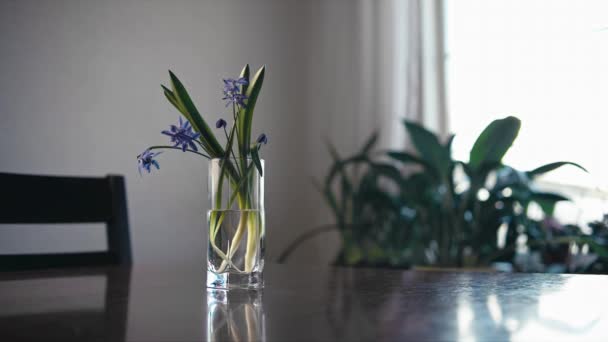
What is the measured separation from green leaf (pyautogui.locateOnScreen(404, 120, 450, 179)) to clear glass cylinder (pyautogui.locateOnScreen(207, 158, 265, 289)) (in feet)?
4.30

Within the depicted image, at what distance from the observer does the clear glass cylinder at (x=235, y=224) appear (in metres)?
0.63

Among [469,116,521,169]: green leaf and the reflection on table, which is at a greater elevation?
[469,116,521,169]: green leaf

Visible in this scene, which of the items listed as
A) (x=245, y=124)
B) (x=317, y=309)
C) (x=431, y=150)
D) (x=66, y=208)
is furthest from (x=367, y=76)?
(x=317, y=309)

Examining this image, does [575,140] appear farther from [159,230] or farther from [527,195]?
[159,230]

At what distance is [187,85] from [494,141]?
1553mm

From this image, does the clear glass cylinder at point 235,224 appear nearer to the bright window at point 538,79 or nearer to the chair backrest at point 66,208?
the chair backrest at point 66,208

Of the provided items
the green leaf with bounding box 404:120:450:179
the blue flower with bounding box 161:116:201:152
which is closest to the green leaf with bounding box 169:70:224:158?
the blue flower with bounding box 161:116:201:152

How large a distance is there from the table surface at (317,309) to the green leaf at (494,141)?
2.93ft

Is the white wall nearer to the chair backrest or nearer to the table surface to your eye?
the chair backrest

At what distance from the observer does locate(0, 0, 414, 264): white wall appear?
2254 mm

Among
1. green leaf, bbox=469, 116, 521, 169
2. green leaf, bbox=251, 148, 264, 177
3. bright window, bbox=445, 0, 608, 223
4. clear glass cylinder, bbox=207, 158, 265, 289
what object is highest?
bright window, bbox=445, 0, 608, 223

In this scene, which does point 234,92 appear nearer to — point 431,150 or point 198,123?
point 198,123

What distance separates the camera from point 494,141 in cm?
167

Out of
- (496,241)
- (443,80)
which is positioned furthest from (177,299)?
(443,80)
